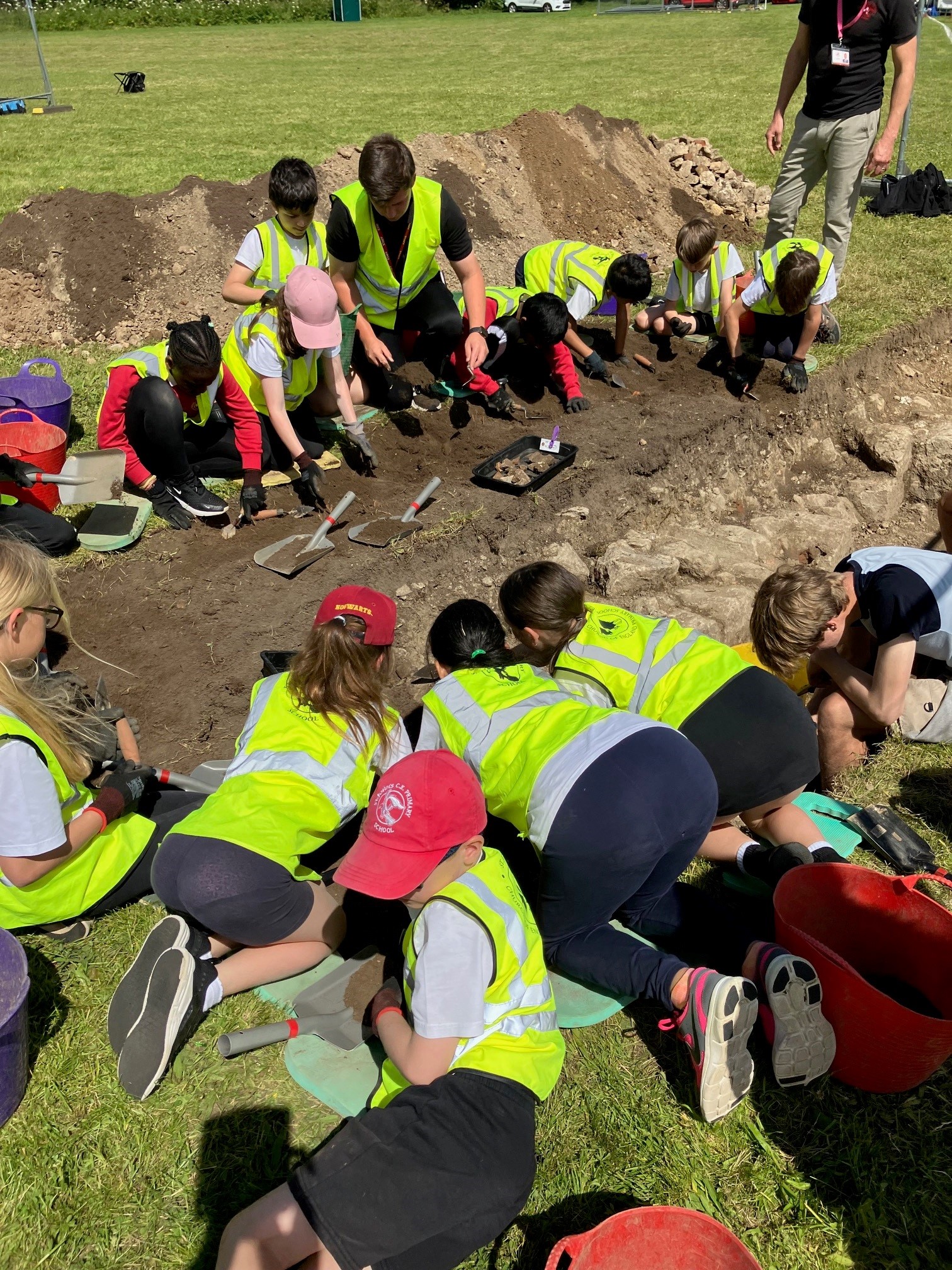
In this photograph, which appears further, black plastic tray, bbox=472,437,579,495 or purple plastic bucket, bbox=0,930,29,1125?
black plastic tray, bbox=472,437,579,495

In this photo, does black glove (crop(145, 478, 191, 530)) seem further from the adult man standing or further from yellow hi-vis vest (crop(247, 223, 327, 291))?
the adult man standing

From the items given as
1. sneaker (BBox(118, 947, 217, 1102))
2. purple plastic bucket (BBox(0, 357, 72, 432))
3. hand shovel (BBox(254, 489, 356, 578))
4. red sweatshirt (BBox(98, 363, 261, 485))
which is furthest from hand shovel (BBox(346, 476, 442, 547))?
sneaker (BBox(118, 947, 217, 1102))

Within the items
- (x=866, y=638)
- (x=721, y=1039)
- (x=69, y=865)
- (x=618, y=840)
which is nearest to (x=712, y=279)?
(x=866, y=638)

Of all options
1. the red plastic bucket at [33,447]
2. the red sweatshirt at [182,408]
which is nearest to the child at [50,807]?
the red plastic bucket at [33,447]

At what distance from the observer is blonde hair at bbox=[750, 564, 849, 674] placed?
128 inches

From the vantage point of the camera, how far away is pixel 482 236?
29.6 feet

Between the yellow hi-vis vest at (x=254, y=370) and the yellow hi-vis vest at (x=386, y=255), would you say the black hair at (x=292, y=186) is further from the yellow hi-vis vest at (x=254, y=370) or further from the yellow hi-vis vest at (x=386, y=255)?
the yellow hi-vis vest at (x=254, y=370)

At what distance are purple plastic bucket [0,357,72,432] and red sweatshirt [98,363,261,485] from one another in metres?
0.34

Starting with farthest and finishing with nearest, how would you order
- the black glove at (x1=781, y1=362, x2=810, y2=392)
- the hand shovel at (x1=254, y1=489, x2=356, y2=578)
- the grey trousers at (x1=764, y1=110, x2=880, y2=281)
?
the grey trousers at (x1=764, y1=110, x2=880, y2=281), the black glove at (x1=781, y1=362, x2=810, y2=392), the hand shovel at (x1=254, y1=489, x2=356, y2=578)

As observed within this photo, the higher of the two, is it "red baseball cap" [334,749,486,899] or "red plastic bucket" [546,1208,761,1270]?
"red baseball cap" [334,749,486,899]

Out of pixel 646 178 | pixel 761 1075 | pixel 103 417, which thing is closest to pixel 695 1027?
pixel 761 1075

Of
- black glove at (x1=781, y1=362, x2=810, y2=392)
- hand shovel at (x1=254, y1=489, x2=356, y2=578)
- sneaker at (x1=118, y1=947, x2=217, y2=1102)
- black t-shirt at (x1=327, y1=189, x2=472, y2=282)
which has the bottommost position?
sneaker at (x1=118, y1=947, x2=217, y2=1102)

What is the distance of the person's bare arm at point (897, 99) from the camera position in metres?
6.69

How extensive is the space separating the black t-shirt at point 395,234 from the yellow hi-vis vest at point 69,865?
396cm
